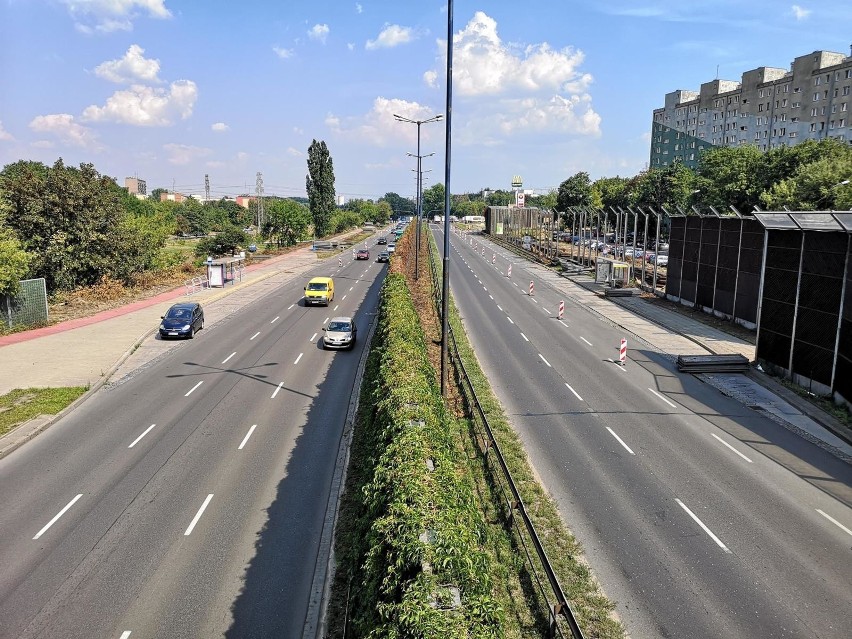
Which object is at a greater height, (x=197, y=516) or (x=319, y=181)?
(x=319, y=181)

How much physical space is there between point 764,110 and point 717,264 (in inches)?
2837

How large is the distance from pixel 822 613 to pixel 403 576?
7.76 meters

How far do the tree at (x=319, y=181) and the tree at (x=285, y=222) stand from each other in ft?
15.0

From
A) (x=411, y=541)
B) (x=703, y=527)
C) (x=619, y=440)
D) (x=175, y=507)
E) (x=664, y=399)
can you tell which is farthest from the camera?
(x=664, y=399)

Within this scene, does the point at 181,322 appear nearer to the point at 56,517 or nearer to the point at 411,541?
the point at 56,517

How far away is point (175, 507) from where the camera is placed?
1336cm

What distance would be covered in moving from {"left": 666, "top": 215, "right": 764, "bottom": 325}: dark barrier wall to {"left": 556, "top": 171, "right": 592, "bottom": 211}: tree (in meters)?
60.9

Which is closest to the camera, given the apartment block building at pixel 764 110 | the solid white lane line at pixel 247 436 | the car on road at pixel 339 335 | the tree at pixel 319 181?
the solid white lane line at pixel 247 436

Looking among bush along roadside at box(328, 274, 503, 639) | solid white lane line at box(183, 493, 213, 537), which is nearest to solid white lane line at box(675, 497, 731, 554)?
bush along roadside at box(328, 274, 503, 639)

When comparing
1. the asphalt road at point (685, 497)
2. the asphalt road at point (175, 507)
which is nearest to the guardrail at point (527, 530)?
the asphalt road at point (685, 497)

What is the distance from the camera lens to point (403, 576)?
24.9 ft

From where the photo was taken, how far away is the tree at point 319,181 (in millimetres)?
95000

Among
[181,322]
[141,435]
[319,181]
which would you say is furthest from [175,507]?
[319,181]

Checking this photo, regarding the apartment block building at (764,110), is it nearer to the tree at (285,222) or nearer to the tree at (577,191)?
the tree at (577,191)
